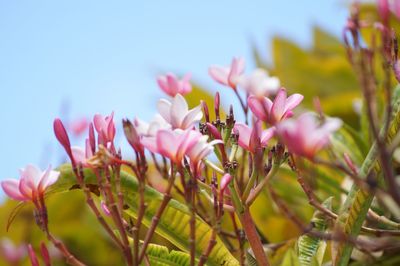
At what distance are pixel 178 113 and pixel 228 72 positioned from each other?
24cm

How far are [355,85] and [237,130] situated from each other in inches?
65.8

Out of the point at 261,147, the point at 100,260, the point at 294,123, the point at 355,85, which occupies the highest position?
the point at 294,123

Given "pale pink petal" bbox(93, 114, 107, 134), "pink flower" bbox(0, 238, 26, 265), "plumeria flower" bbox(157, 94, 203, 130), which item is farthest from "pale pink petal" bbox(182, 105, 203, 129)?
"pink flower" bbox(0, 238, 26, 265)

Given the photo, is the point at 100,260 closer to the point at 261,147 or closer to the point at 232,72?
the point at 232,72

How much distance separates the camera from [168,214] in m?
0.93

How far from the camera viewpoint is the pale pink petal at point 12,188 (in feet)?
2.73

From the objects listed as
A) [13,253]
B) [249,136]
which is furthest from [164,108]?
[13,253]

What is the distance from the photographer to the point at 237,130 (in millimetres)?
879

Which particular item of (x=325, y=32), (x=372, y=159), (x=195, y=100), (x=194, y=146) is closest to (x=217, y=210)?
(x=194, y=146)

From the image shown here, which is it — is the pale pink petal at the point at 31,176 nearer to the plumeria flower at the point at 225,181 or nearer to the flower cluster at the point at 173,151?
the flower cluster at the point at 173,151

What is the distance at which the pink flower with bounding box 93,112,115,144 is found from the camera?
85cm

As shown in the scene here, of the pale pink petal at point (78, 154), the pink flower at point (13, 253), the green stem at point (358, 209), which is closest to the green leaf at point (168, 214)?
the pale pink petal at point (78, 154)

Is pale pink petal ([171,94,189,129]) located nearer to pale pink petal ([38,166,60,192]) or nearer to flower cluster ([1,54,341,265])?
flower cluster ([1,54,341,265])

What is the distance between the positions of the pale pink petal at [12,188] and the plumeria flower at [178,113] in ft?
0.68
